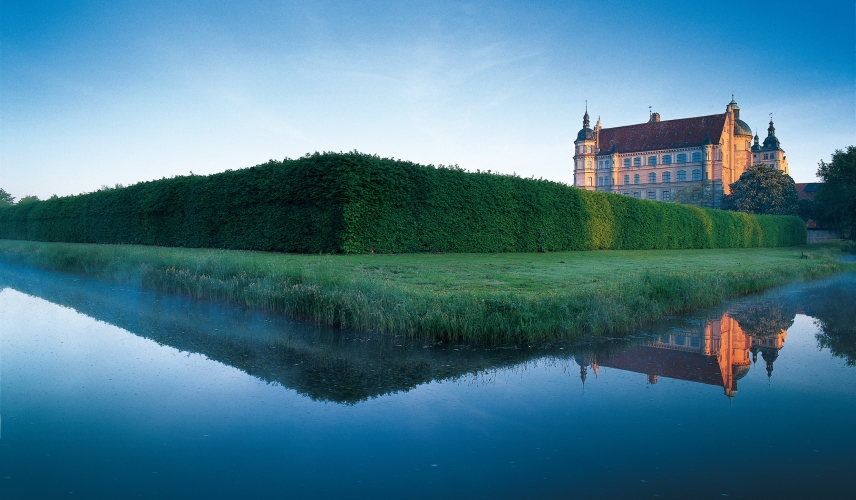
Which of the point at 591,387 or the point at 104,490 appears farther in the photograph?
the point at 591,387

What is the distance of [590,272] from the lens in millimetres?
14703

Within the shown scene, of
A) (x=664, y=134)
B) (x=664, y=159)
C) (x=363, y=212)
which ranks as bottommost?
(x=363, y=212)

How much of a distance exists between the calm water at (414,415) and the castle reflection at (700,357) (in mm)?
43

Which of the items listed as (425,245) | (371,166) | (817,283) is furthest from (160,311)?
(817,283)

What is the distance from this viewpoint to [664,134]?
3420 inches

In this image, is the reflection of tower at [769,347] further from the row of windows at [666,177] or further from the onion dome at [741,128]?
the onion dome at [741,128]

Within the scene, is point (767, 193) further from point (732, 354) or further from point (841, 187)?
point (732, 354)

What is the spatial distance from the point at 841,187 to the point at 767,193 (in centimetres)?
1814

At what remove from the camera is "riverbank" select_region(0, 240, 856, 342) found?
771cm

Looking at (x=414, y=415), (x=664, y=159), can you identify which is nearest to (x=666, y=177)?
(x=664, y=159)

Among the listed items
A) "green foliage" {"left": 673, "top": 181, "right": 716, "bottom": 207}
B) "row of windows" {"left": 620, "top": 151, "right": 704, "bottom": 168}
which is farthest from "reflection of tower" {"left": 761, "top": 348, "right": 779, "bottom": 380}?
"row of windows" {"left": 620, "top": 151, "right": 704, "bottom": 168}

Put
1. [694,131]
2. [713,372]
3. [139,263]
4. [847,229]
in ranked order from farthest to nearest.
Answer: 1. [694,131]
2. [847,229]
3. [139,263]
4. [713,372]

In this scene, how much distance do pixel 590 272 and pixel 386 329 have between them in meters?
8.30

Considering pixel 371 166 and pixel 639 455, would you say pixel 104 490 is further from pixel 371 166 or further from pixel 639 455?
pixel 371 166
